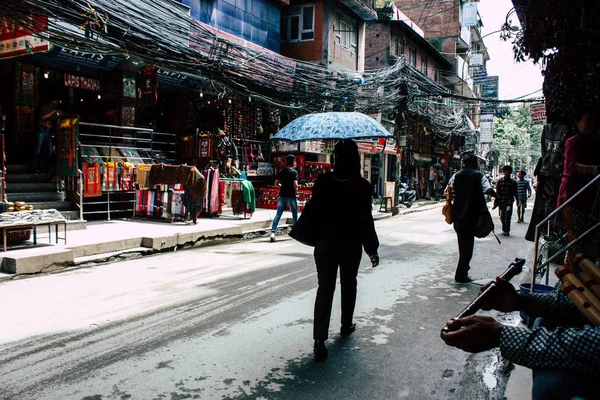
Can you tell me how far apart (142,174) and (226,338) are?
9.31 meters

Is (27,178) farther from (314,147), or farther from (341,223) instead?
(314,147)

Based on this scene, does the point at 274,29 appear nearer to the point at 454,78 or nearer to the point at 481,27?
the point at 454,78

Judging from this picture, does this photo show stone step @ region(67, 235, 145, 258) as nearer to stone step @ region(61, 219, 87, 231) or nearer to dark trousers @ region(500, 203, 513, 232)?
stone step @ region(61, 219, 87, 231)

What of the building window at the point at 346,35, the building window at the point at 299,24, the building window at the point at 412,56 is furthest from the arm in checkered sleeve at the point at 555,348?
the building window at the point at 412,56

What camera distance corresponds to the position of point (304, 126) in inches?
467

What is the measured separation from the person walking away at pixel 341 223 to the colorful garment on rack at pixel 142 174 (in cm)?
952

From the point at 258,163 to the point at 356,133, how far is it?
28.5 feet

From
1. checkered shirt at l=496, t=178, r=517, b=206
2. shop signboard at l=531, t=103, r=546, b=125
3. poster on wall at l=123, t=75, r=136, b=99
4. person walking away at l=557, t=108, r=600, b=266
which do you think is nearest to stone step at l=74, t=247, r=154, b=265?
poster on wall at l=123, t=75, r=136, b=99

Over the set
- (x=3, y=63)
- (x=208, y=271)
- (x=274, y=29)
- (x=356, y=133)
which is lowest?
(x=208, y=271)

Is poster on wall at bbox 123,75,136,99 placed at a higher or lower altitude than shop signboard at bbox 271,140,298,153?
higher

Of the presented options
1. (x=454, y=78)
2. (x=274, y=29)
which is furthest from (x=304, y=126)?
(x=454, y=78)

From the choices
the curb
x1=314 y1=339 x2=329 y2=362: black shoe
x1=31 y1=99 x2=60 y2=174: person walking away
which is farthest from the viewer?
x1=31 y1=99 x2=60 y2=174: person walking away

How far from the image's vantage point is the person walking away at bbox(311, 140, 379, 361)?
430 cm

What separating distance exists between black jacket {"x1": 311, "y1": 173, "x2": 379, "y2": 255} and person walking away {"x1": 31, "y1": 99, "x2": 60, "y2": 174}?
32.6ft
